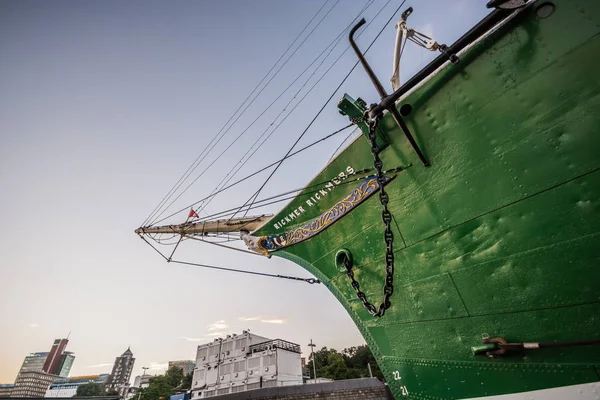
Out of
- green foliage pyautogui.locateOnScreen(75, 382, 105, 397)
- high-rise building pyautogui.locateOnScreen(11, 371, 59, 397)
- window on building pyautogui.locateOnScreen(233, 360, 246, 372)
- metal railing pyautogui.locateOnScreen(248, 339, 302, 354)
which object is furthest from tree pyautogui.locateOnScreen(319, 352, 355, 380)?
high-rise building pyautogui.locateOnScreen(11, 371, 59, 397)

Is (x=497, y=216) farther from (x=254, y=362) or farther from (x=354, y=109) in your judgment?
(x=254, y=362)

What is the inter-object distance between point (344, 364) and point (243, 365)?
19232 millimetres

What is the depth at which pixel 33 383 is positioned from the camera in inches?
4751

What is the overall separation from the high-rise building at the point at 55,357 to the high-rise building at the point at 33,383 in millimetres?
9558

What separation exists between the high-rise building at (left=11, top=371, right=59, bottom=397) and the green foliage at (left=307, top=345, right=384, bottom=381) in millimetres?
144579

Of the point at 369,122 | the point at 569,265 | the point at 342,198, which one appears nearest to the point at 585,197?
the point at 569,265

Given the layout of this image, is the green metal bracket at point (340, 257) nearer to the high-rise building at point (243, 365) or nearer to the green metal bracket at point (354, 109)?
the green metal bracket at point (354, 109)

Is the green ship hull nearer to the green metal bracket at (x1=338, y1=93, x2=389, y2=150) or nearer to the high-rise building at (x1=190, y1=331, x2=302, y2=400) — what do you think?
the green metal bracket at (x1=338, y1=93, x2=389, y2=150)

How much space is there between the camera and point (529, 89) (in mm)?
2469

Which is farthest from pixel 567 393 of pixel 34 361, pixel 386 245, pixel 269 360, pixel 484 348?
pixel 34 361

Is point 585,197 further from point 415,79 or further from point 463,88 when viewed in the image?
point 415,79

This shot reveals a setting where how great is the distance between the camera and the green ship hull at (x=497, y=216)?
2191mm

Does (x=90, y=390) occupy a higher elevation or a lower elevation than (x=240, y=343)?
higher

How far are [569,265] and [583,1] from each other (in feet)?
7.41
